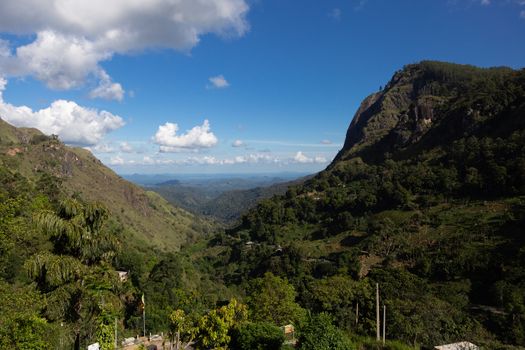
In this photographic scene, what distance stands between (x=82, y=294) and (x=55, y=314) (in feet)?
3.28

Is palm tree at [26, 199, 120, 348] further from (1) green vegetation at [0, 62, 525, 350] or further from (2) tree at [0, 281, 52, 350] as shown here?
(2) tree at [0, 281, 52, 350]

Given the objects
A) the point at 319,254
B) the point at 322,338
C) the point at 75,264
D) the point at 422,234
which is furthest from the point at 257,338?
the point at 319,254

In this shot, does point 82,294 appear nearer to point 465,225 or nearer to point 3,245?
point 3,245

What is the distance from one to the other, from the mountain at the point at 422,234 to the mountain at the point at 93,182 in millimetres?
41647

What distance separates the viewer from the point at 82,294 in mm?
11906

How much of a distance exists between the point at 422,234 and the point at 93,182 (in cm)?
12828

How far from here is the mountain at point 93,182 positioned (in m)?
114

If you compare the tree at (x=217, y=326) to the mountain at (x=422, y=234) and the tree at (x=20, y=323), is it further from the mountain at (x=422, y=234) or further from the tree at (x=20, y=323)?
the mountain at (x=422, y=234)

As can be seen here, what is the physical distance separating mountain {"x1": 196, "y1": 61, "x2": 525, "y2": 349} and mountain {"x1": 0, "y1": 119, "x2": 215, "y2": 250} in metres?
41.6

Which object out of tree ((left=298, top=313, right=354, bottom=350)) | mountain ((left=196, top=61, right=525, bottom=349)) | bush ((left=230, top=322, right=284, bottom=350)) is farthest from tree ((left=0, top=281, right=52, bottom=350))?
mountain ((left=196, top=61, right=525, bottom=349))

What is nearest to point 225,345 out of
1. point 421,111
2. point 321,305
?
point 321,305

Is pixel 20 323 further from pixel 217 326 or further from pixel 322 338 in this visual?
pixel 322 338

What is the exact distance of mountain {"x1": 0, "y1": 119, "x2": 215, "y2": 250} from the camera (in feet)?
375

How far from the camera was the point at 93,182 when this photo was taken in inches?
5773
